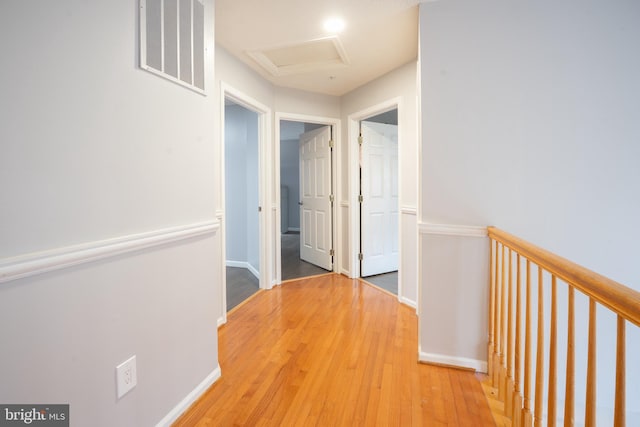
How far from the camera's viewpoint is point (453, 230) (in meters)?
1.85

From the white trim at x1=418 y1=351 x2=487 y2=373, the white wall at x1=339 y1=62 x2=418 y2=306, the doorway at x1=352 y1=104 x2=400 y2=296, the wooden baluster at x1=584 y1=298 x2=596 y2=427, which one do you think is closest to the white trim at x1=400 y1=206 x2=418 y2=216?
the white wall at x1=339 y1=62 x2=418 y2=306

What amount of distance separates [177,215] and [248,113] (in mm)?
2749

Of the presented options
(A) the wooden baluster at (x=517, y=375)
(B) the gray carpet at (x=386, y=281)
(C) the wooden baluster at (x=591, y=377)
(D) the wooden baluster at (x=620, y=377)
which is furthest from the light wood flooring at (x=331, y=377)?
(D) the wooden baluster at (x=620, y=377)

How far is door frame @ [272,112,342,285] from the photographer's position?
3.38 metres

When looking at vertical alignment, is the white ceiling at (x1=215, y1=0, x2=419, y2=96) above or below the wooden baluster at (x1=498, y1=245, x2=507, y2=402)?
above

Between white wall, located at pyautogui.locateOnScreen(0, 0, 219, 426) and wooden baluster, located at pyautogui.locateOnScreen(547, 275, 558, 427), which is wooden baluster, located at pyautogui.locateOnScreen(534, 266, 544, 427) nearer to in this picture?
wooden baluster, located at pyautogui.locateOnScreen(547, 275, 558, 427)

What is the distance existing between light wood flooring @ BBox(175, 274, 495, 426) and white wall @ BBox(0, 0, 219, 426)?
0.32m

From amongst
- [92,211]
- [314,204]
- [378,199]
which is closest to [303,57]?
[378,199]

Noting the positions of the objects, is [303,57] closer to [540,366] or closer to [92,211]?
[92,211]

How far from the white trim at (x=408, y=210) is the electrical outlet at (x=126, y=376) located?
90.1 inches

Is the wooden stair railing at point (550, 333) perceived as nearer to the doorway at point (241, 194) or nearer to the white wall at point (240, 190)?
the doorway at point (241, 194)

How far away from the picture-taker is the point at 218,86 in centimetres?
243

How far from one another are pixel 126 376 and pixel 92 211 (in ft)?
2.10

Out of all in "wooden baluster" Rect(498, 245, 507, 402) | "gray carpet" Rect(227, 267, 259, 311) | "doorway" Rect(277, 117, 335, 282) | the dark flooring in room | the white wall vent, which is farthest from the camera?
"doorway" Rect(277, 117, 335, 282)
